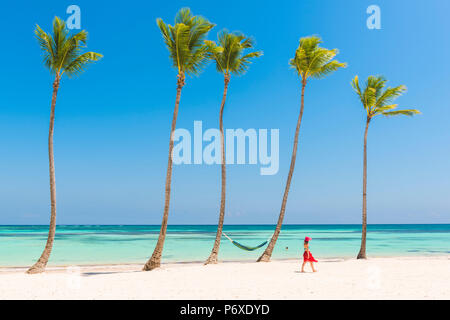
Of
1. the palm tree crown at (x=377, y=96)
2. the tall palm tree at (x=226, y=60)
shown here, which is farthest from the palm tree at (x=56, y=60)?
the palm tree crown at (x=377, y=96)

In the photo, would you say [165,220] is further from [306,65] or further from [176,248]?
[176,248]

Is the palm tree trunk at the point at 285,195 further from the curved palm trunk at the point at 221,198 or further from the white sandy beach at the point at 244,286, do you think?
the white sandy beach at the point at 244,286

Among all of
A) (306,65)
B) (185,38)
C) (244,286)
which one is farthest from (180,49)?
(244,286)

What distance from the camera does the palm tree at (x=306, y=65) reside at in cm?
1439

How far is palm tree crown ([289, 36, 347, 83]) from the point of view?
14375mm

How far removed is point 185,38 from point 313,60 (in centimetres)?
515

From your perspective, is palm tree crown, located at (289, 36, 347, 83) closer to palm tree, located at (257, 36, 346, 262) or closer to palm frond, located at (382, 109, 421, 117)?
palm tree, located at (257, 36, 346, 262)

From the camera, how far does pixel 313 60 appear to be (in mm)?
→ 14523

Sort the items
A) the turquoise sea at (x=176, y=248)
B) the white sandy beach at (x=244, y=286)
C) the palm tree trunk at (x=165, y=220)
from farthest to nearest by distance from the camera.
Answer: the turquoise sea at (x=176, y=248)
the palm tree trunk at (x=165, y=220)
the white sandy beach at (x=244, y=286)

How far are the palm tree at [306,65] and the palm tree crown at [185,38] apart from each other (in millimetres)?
3963

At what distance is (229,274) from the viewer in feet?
34.9

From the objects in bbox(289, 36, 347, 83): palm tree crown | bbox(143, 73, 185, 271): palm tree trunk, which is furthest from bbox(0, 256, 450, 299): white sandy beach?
bbox(289, 36, 347, 83): palm tree crown

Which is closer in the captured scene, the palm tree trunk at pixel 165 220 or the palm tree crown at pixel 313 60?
the palm tree trunk at pixel 165 220
